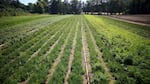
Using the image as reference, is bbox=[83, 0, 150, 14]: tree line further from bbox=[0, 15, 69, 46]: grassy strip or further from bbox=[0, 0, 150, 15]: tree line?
bbox=[0, 15, 69, 46]: grassy strip

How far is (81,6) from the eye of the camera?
158500 mm

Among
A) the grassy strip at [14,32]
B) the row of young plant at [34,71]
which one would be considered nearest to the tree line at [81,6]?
the grassy strip at [14,32]

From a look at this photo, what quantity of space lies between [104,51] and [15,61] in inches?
214

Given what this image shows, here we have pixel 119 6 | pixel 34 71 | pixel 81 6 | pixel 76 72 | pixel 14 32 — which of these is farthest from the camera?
pixel 81 6

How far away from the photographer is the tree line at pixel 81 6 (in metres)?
83.8

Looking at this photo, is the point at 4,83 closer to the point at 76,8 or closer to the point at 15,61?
the point at 15,61

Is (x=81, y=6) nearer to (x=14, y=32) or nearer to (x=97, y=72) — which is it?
(x=14, y=32)

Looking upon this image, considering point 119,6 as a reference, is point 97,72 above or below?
below

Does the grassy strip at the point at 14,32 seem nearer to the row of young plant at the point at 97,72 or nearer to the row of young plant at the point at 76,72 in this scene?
the row of young plant at the point at 76,72

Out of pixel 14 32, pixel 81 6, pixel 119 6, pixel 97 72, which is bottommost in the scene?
pixel 97 72

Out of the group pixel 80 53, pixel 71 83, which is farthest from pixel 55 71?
pixel 80 53

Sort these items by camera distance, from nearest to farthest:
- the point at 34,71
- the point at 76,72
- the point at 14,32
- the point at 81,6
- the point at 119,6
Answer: the point at 76,72 → the point at 34,71 → the point at 14,32 → the point at 119,6 → the point at 81,6

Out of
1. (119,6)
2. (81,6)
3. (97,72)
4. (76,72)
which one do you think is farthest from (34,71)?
(81,6)

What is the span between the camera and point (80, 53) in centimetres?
1025
